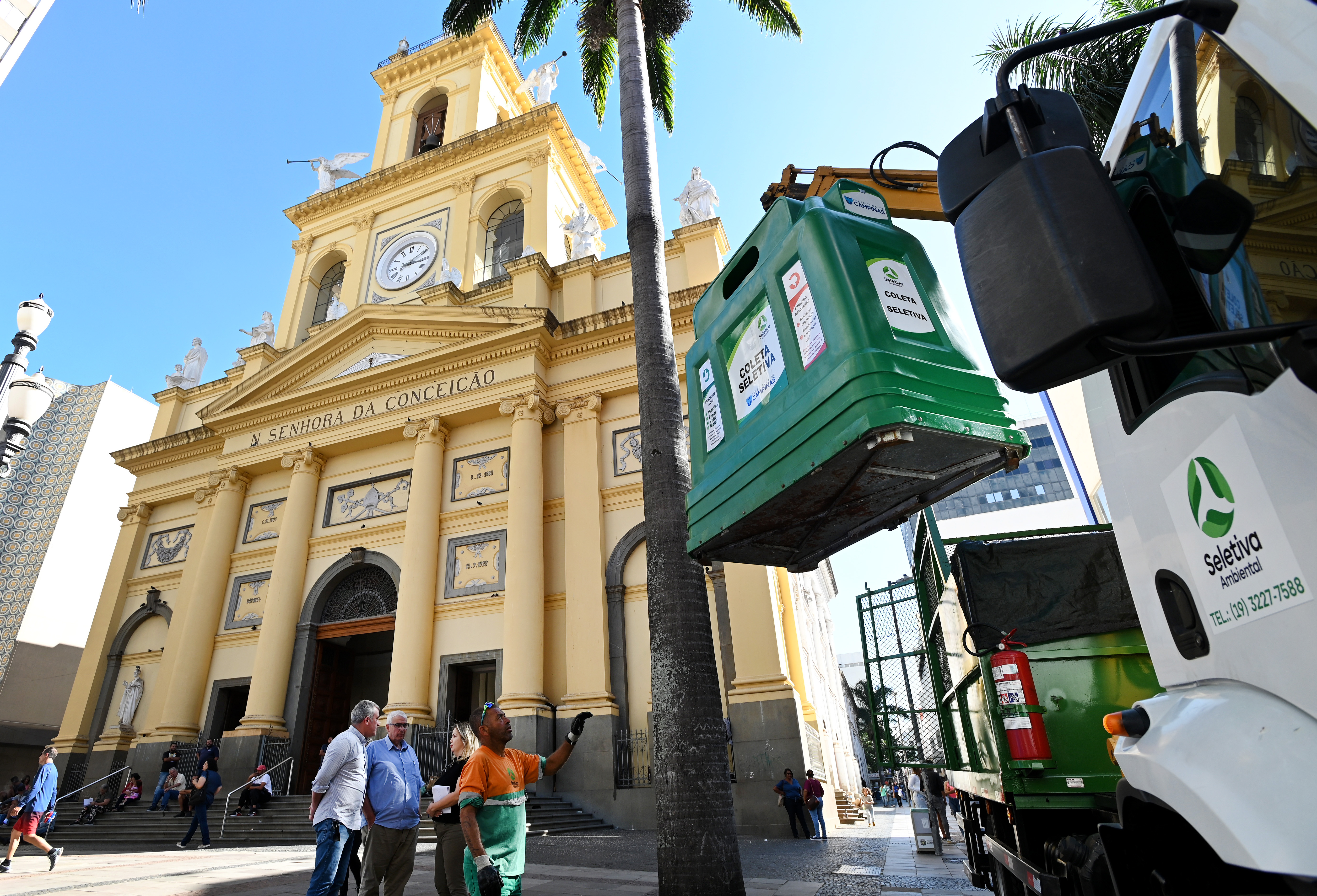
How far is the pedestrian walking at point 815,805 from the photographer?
11.4 meters

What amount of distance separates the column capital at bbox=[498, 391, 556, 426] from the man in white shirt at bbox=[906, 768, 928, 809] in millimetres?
10305

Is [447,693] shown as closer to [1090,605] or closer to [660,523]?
[660,523]

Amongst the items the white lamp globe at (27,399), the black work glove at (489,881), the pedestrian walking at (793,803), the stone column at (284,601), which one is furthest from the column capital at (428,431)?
the black work glove at (489,881)

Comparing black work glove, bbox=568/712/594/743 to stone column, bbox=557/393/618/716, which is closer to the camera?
black work glove, bbox=568/712/594/743

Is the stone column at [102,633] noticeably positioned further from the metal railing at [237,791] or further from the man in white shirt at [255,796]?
the man in white shirt at [255,796]

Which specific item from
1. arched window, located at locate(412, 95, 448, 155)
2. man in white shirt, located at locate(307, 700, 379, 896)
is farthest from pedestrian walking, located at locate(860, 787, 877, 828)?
arched window, located at locate(412, 95, 448, 155)

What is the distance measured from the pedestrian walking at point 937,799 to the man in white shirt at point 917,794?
115mm

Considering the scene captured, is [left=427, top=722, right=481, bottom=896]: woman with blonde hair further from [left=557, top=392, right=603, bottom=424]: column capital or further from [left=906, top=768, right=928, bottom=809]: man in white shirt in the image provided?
[left=557, top=392, right=603, bottom=424]: column capital

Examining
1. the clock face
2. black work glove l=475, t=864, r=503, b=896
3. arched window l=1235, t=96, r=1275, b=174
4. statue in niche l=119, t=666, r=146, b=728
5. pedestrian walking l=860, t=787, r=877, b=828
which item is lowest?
pedestrian walking l=860, t=787, r=877, b=828

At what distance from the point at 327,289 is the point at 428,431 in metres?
10.4

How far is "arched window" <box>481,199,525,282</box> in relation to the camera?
69.7 ft

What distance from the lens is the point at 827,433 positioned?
2297mm

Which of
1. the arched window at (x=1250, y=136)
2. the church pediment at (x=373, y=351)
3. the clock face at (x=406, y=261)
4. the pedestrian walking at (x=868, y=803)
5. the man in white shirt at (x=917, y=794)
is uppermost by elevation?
the clock face at (x=406, y=261)

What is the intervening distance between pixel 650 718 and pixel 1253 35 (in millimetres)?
13217
